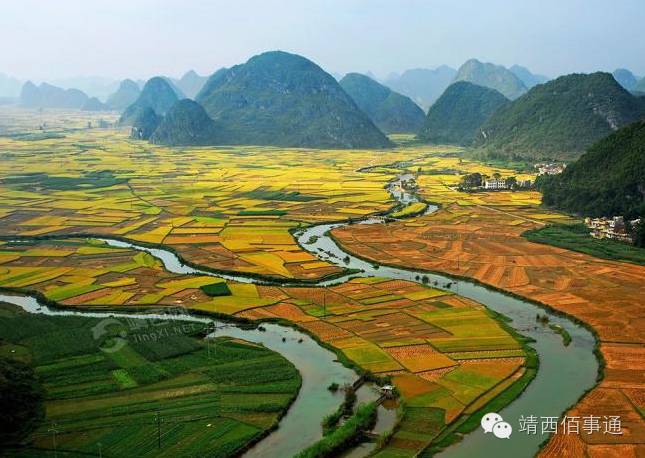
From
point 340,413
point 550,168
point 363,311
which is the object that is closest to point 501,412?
point 340,413

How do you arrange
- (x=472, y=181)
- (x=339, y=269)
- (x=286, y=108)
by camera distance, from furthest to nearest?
(x=286, y=108) < (x=472, y=181) < (x=339, y=269)

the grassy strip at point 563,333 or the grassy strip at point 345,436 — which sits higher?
the grassy strip at point 563,333

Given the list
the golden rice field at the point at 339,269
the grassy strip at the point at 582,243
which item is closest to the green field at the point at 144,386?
the golden rice field at the point at 339,269

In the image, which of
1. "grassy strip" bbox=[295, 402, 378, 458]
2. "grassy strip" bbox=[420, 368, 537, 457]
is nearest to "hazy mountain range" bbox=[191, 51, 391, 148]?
"grassy strip" bbox=[420, 368, 537, 457]

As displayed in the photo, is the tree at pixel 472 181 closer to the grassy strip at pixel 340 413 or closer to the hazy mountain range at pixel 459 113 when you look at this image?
the grassy strip at pixel 340 413

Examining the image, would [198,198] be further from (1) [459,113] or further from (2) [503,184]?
(1) [459,113]

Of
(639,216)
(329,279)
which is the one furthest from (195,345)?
(639,216)

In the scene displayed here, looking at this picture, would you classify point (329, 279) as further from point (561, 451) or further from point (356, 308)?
point (561, 451)
